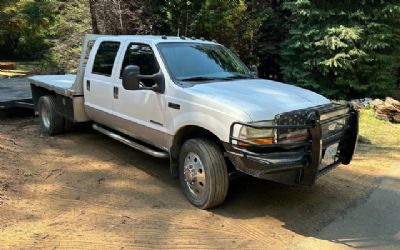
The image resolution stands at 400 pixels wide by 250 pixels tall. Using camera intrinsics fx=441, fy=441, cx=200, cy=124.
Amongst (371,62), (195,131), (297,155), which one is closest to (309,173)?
(297,155)

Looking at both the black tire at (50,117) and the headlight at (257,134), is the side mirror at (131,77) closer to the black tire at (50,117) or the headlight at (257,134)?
the headlight at (257,134)

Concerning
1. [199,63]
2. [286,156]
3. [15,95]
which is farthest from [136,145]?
[15,95]

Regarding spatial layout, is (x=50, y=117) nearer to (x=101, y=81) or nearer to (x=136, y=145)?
(x=101, y=81)

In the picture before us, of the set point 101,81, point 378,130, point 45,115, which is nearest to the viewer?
point 101,81

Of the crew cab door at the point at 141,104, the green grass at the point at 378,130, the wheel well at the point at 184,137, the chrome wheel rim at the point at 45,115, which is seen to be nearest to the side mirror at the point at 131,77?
the crew cab door at the point at 141,104

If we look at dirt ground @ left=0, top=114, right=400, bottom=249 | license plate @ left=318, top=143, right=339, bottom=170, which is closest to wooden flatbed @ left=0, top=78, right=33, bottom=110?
dirt ground @ left=0, top=114, right=400, bottom=249

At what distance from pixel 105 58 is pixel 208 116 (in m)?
2.66

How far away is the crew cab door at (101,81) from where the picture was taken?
6550 millimetres

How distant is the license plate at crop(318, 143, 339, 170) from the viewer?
4.95m

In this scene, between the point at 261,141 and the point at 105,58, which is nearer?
the point at 261,141

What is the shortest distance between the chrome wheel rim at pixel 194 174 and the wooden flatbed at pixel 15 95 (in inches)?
209

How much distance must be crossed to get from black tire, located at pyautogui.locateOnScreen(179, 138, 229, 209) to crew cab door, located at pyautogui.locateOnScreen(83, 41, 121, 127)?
1.92 m

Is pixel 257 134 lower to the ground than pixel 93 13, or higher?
lower

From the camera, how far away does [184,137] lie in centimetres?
544
